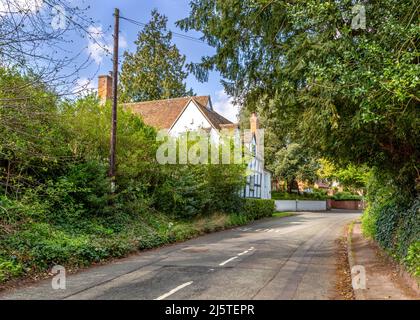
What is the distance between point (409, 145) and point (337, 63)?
4.01 m

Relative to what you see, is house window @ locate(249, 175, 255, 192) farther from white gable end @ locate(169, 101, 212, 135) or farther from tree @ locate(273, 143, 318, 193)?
white gable end @ locate(169, 101, 212, 135)

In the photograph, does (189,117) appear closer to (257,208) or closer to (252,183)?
(257,208)

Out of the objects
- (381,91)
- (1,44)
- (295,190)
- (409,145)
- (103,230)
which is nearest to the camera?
(1,44)

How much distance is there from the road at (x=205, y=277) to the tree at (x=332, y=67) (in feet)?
11.1

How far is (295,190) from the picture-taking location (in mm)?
55188

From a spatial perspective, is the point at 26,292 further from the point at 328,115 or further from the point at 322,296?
the point at 328,115

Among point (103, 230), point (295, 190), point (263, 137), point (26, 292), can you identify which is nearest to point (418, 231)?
point (26, 292)

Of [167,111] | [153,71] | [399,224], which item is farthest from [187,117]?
[399,224]

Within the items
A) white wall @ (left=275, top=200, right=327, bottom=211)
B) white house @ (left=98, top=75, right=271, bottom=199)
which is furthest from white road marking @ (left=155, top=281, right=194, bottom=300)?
white wall @ (left=275, top=200, right=327, bottom=211)

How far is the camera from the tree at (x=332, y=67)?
6508mm

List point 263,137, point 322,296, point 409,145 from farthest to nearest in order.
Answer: point 263,137
point 409,145
point 322,296

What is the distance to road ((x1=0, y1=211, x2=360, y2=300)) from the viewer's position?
7301mm

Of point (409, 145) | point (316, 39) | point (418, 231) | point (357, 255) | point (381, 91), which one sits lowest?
point (357, 255)
